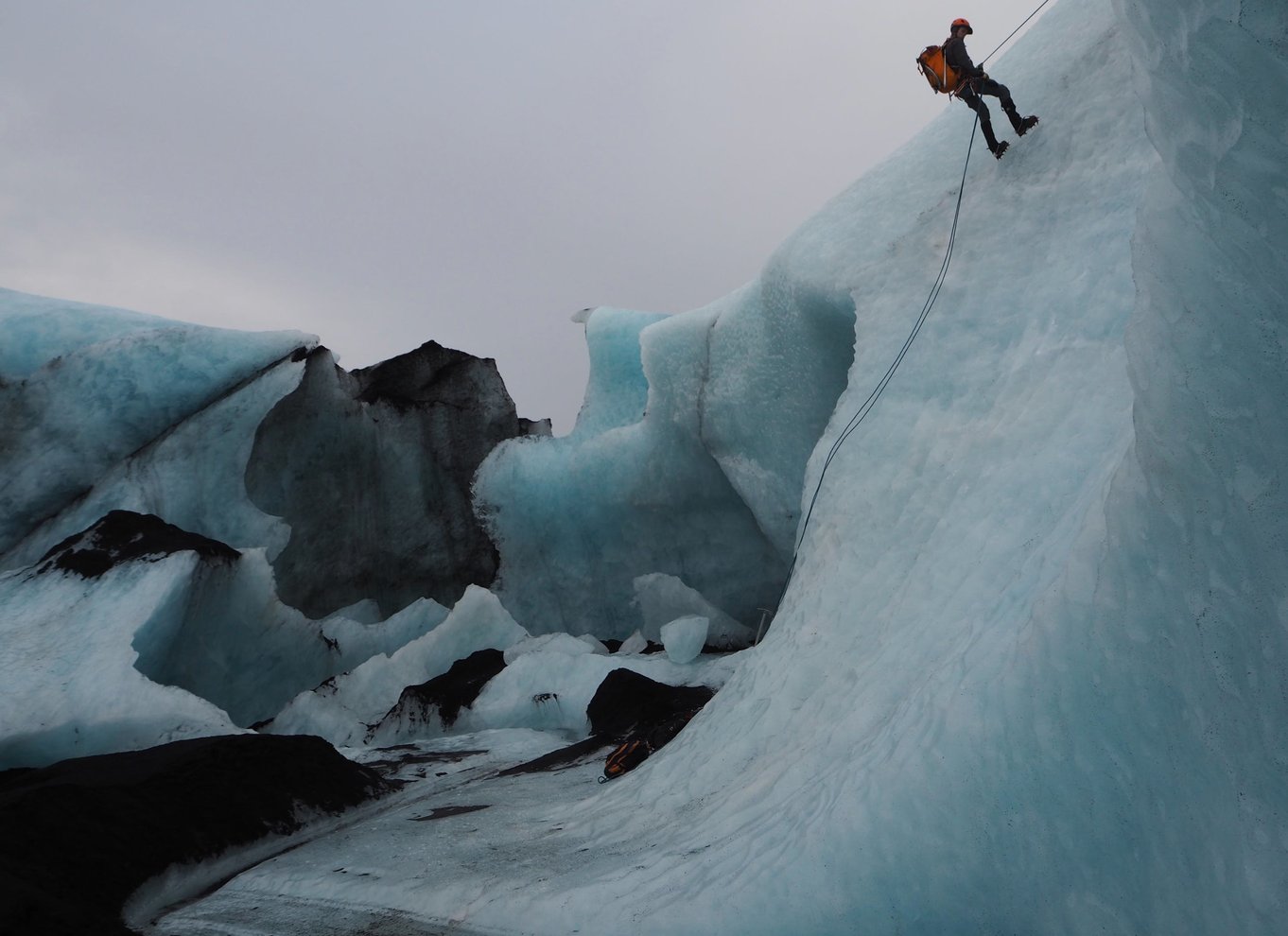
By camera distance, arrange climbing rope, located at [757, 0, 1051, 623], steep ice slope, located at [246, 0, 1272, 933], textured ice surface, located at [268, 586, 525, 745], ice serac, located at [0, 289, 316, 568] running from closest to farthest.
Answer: steep ice slope, located at [246, 0, 1272, 933] < climbing rope, located at [757, 0, 1051, 623] < textured ice surface, located at [268, 586, 525, 745] < ice serac, located at [0, 289, 316, 568]

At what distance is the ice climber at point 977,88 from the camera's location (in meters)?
5.19

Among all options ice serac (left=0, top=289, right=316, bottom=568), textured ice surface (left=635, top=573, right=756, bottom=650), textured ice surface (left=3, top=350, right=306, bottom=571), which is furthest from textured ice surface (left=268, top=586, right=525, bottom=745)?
ice serac (left=0, top=289, right=316, bottom=568)

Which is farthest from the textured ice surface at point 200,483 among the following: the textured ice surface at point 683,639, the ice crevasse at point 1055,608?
the ice crevasse at point 1055,608

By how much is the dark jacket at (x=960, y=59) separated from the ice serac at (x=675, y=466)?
200 cm

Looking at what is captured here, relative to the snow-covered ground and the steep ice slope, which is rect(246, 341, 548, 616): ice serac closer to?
the snow-covered ground

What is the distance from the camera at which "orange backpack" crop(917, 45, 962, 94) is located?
5277 mm

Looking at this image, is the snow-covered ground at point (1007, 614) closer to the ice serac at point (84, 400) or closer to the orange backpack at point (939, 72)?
the orange backpack at point (939, 72)

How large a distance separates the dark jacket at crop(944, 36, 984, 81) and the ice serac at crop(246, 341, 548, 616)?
8003 mm

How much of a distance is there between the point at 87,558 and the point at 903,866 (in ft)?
23.0

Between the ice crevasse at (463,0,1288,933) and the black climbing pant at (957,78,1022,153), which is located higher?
the black climbing pant at (957,78,1022,153)

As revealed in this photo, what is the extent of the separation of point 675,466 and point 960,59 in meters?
5.58

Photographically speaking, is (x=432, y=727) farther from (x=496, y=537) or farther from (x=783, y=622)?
(x=783, y=622)

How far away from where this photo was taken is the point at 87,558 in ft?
23.8

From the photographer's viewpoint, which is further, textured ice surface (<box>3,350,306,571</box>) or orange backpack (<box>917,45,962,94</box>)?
textured ice surface (<box>3,350,306,571</box>)
